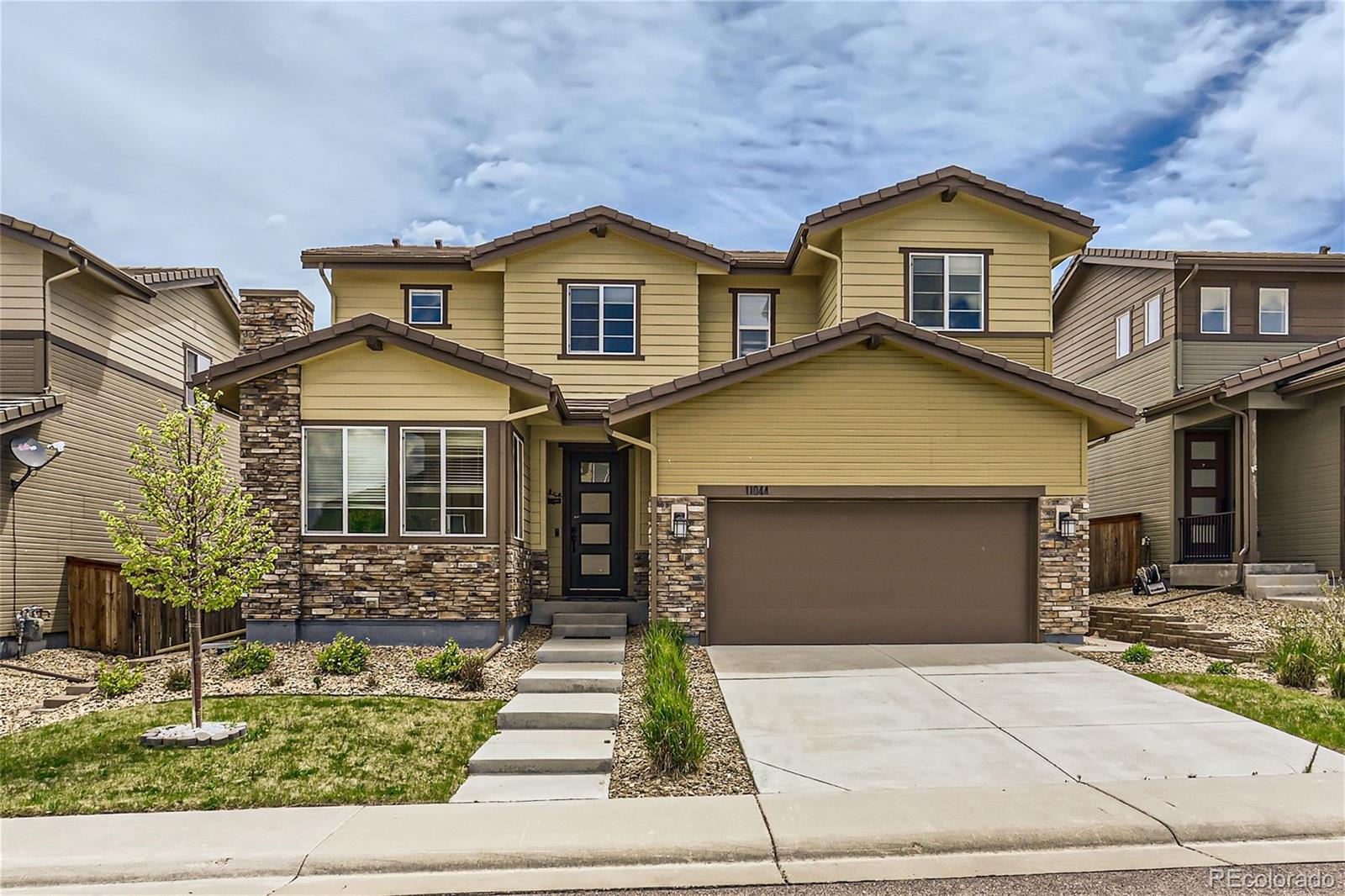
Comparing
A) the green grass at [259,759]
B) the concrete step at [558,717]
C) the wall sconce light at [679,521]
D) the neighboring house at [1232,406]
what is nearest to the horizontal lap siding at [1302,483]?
the neighboring house at [1232,406]

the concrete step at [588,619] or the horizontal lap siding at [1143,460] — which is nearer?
the concrete step at [588,619]

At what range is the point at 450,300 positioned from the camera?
1505 centimetres

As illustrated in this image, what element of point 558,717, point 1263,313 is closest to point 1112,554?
point 1263,313

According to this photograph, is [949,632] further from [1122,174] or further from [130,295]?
[1122,174]

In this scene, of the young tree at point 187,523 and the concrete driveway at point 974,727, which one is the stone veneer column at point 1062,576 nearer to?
Answer: the concrete driveway at point 974,727

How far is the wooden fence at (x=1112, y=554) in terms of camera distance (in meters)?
16.9

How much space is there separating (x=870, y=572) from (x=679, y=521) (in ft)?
8.94

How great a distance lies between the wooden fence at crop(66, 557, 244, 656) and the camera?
11852 mm

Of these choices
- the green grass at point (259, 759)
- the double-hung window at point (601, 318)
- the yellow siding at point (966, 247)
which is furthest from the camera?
the double-hung window at point (601, 318)

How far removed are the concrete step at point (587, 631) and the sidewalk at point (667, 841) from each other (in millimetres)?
5922

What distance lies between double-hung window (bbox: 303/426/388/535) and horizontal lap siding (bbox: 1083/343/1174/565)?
12.5 meters

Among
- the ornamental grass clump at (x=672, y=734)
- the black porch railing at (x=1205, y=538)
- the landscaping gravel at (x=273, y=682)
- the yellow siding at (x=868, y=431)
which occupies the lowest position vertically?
the landscaping gravel at (x=273, y=682)

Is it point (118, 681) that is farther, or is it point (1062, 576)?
point (1062, 576)

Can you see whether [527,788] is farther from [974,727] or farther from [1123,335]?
[1123,335]
